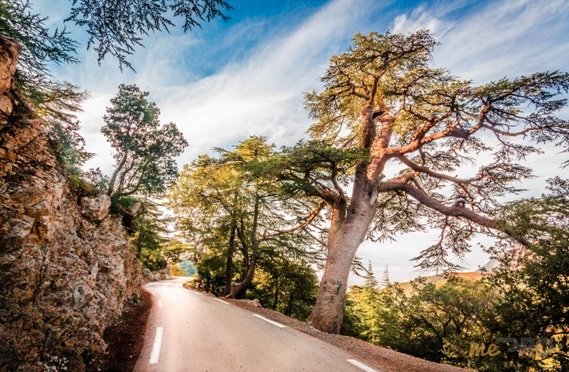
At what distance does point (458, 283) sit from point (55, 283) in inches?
495

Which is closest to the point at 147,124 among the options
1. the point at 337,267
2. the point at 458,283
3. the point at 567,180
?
the point at 337,267

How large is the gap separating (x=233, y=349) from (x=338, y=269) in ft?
19.2

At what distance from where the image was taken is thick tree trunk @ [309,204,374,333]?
439 inches

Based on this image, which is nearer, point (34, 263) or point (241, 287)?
point (34, 263)

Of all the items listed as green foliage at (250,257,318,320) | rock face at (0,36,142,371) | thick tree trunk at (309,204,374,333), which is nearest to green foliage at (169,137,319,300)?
green foliage at (250,257,318,320)

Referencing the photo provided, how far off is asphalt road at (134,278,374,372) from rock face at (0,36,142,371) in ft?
4.79

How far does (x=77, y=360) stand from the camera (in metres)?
4.95

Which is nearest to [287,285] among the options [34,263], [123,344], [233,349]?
[123,344]

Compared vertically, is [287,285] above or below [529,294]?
below

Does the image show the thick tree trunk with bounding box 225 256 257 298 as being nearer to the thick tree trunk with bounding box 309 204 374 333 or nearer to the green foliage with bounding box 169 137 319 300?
the green foliage with bounding box 169 137 319 300

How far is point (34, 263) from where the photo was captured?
16.3 feet

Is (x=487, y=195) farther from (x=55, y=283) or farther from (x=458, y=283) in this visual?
(x=55, y=283)

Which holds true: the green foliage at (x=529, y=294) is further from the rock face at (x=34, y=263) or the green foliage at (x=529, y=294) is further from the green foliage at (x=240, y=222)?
the green foliage at (x=240, y=222)

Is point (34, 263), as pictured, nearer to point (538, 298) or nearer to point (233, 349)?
point (233, 349)
